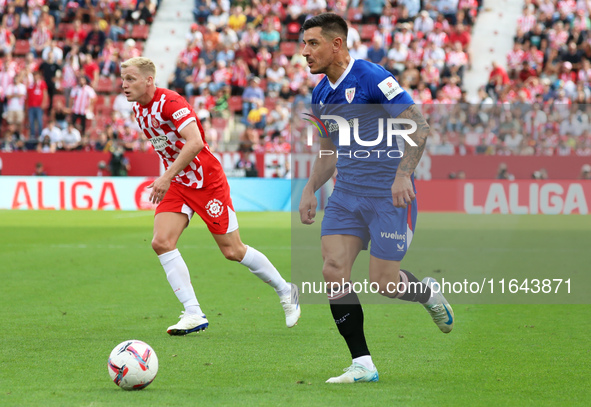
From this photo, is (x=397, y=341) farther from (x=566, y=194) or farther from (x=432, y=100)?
(x=432, y=100)

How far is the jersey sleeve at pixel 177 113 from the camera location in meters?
6.78

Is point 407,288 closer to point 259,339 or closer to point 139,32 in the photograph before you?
point 259,339

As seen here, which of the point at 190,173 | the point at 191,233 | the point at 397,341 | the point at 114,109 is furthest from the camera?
the point at 114,109

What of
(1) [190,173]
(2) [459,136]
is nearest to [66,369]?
(1) [190,173]

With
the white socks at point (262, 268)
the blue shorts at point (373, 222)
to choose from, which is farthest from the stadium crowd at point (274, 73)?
the blue shorts at point (373, 222)

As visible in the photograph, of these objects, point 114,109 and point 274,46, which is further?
point 274,46

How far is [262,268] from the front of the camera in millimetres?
7258

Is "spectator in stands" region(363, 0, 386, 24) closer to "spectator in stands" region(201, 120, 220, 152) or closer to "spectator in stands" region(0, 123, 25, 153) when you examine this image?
"spectator in stands" region(201, 120, 220, 152)

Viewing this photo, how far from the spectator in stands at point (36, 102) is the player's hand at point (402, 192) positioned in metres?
21.2

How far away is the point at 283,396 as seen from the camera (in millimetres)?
4707

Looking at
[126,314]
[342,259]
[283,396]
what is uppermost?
[342,259]

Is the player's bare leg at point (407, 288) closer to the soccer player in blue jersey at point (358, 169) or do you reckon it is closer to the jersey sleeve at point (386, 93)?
the soccer player in blue jersey at point (358, 169)

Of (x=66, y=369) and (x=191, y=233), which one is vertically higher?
(x=66, y=369)

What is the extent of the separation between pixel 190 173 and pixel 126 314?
5.18 ft
